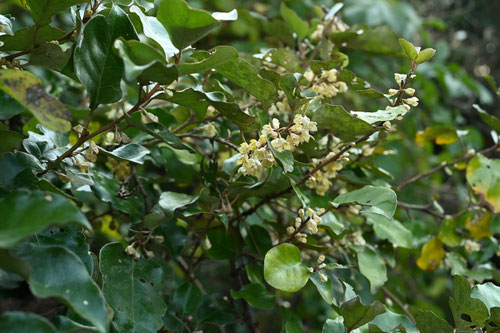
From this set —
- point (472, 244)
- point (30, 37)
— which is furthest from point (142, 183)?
point (472, 244)

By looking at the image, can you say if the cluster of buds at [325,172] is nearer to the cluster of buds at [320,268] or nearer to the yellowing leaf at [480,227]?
the cluster of buds at [320,268]

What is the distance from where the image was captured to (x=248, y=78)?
0.76m

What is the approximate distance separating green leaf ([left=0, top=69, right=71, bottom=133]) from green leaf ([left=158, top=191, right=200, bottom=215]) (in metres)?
0.23

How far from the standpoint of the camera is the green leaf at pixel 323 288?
0.75 m

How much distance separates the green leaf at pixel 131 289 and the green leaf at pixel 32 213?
262mm

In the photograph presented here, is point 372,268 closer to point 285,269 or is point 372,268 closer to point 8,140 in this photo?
point 285,269

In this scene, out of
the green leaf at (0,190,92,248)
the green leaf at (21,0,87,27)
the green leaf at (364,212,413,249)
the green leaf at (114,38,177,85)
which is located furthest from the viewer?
the green leaf at (364,212,413,249)

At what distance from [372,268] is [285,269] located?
27 cm

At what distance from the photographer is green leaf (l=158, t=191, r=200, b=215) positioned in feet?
2.43

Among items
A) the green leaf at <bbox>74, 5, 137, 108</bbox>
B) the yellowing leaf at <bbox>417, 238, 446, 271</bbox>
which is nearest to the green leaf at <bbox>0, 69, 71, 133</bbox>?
the green leaf at <bbox>74, 5, 137, 108</bbox>

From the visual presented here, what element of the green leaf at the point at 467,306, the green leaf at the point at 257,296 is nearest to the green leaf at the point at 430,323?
Result: the green leaf at the point at 467,306

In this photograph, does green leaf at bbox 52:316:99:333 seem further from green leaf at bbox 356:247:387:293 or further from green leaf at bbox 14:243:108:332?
green leaf at bbox 356:247:387:293

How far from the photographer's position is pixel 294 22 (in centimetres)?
114

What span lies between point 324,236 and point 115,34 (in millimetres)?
685
